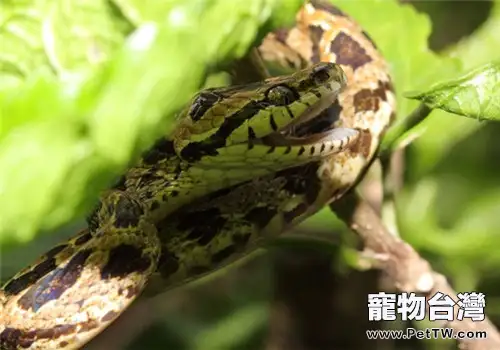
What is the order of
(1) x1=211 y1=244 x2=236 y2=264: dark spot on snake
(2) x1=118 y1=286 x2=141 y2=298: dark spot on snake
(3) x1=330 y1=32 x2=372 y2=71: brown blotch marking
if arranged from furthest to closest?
(3) x1=330 y1=32 x2=372 y2=71: brown blotch marking, (1) x1=211 y1=244 x2=236 y2=264: dark spot on snake, (2) x1=118 y1=286 x2=141 y2=298: dark spot on snake

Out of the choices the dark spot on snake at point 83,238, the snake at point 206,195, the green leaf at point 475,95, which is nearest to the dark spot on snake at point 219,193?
the snake at point 206,195

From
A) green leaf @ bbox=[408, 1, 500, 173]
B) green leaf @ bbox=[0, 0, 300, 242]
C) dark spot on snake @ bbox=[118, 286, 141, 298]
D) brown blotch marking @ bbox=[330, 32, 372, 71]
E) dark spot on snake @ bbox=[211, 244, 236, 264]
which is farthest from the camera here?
green leaf @ bbox=[408, 1, 500, 173]

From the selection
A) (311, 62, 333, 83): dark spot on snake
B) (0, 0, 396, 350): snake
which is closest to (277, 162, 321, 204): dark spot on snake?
(0, 0, 396, 350): snake

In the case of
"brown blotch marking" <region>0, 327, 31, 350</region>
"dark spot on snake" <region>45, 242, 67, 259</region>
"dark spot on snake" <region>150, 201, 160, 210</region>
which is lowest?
"brown blotch marking" <region>0, 327, 31, 350</region>

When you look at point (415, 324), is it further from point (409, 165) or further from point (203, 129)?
point (203, 129)

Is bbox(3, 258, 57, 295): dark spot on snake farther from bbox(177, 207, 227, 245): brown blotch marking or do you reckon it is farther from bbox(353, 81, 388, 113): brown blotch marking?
bbox(353, 81, 388, 113): brown blotch marking

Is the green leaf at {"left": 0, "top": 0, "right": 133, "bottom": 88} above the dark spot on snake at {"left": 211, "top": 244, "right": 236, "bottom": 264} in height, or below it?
above

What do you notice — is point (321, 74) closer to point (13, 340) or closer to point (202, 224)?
point (202, 224)
